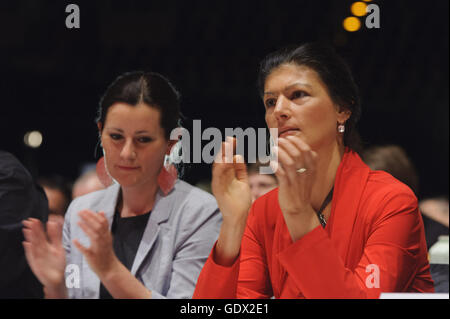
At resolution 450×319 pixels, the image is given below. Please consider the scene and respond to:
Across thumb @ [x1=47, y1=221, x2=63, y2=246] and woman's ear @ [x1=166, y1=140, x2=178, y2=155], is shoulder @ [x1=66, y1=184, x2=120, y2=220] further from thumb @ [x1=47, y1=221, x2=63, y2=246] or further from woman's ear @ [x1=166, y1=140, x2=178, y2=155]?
woman's ear @ [x1=166, y1=140, x2=178, y2=155]

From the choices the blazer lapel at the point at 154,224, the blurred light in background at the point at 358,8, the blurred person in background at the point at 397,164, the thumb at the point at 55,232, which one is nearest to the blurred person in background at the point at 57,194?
the thumb at the point at 55,232

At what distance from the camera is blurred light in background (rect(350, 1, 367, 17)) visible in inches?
69.6

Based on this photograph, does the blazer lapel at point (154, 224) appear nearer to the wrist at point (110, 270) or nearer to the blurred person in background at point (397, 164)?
the wrist at point (110, 270)

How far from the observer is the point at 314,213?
1268 millimetres

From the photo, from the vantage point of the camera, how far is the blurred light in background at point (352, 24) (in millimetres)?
1748

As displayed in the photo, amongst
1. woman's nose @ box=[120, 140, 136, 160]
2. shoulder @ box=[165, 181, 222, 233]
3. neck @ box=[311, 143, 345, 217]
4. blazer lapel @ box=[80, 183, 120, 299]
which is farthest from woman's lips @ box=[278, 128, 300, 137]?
blazer lapel @ box=[80, 183, 120, 299]

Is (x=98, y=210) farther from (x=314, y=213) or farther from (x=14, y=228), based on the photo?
(x=314, y=213)

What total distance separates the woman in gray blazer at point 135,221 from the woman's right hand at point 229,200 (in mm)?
232

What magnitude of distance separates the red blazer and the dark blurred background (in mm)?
268

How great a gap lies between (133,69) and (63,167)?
40cm

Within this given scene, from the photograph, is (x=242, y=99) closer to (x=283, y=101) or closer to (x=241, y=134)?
(x=241, y=134)

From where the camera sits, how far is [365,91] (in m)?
1.68

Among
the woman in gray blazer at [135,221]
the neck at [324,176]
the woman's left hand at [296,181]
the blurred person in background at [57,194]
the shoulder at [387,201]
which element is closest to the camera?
the woman's left hand at [296,181]

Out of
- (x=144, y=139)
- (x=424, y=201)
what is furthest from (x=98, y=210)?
(x=424, y=201)
